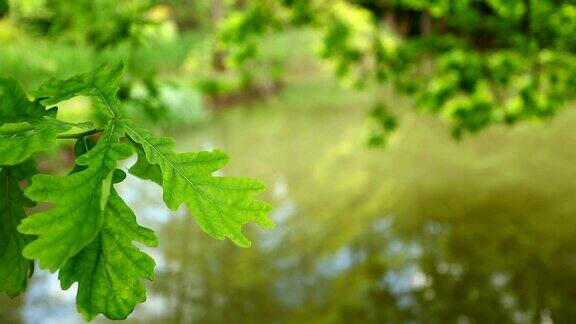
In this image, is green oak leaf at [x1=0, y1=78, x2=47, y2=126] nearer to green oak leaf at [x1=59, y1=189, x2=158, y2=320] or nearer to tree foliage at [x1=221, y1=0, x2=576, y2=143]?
green oak leaf at [x1=59, y1=189, x2=158, y2=320]

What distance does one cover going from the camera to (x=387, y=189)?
1004 centimetres

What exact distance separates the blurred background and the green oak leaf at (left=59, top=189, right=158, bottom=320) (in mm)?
558

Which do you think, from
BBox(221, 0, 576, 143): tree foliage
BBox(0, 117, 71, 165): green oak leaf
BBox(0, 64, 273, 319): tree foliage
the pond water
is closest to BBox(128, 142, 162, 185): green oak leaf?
BBox(0, 64, 273, 319): tree foliage

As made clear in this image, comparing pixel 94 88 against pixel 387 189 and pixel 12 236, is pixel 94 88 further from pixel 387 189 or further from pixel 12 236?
pixel 387 189

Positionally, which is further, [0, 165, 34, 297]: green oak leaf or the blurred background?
the blurred background

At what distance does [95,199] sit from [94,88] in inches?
9.7

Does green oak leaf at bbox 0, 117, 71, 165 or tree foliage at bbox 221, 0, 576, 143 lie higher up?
green oak leaf at bbox 0, 117, 71, 165

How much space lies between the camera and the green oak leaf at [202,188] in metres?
1.06

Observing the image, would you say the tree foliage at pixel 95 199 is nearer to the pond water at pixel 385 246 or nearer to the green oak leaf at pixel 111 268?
the green oak leaf at pixel 111 268

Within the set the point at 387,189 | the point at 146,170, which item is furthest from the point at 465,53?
the point at 387,189

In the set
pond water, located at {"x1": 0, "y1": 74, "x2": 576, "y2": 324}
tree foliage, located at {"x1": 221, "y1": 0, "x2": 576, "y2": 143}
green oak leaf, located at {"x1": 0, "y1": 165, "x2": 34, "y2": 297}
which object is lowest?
pond water, located at {"x1": 0, "y1": 74, "x2": 576, "y2": 324}

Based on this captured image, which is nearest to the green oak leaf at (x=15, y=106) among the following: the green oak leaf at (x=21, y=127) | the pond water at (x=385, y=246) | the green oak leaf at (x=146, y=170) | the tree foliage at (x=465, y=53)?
the green oak leaf at (x=21, y=127)

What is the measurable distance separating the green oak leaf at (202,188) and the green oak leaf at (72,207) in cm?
9

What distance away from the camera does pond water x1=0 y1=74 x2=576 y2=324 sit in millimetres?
5840
